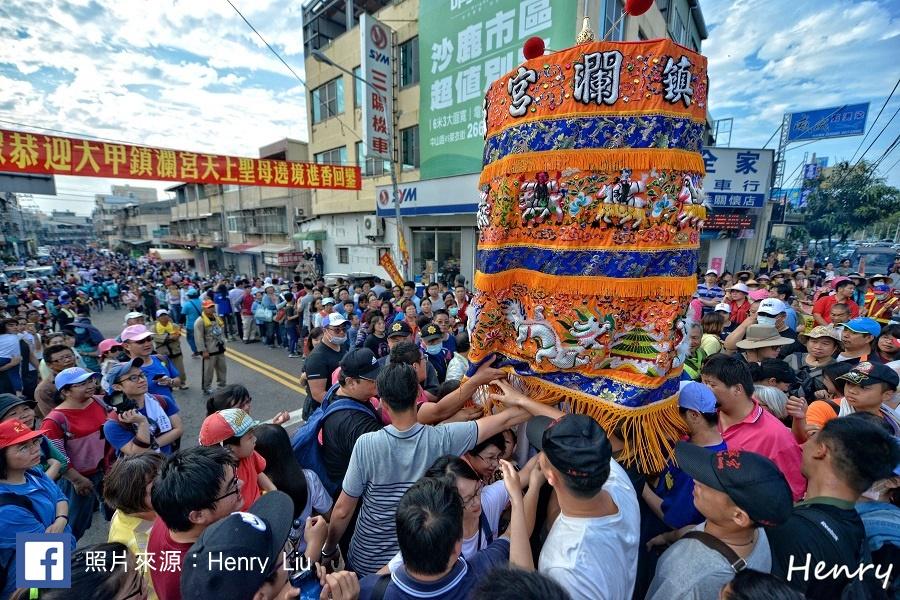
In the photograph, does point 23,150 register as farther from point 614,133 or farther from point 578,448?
point 578,448

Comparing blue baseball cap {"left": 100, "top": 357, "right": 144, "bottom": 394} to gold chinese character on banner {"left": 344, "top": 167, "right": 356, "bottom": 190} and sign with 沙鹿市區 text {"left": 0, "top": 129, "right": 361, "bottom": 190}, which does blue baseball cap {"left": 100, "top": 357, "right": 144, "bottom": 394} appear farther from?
gold chinese character on banner {"left": 344, "top": 167, "right": 356, "bottom": 190}

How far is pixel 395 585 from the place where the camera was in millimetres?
1312

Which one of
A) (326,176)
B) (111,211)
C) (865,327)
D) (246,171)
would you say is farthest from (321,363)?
(111,211)

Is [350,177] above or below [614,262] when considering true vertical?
above

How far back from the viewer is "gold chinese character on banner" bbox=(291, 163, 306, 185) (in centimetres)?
1193

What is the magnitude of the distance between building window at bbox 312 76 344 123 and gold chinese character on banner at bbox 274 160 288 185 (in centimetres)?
688

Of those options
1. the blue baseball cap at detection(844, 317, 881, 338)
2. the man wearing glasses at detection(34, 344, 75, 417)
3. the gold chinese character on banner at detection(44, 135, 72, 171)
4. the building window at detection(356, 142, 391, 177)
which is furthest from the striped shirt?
the building window at detection(356, 142, 391, 177)

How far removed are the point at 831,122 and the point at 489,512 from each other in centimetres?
3026

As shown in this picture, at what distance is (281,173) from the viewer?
11.7m

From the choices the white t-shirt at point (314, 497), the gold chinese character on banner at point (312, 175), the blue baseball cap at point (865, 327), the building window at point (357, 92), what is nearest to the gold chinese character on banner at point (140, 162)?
the gold chinese character on banner at point (312, 175)

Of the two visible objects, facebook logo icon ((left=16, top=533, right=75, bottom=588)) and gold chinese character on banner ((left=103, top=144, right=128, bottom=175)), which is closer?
facebook logo icon ((left=16, top=533, right=75, bottom=588))

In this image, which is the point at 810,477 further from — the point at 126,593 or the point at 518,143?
the point at 126,593

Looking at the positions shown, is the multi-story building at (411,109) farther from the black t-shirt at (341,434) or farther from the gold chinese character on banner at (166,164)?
the black t-shirt at (341,434)

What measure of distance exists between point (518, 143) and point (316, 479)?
234 centimetres
